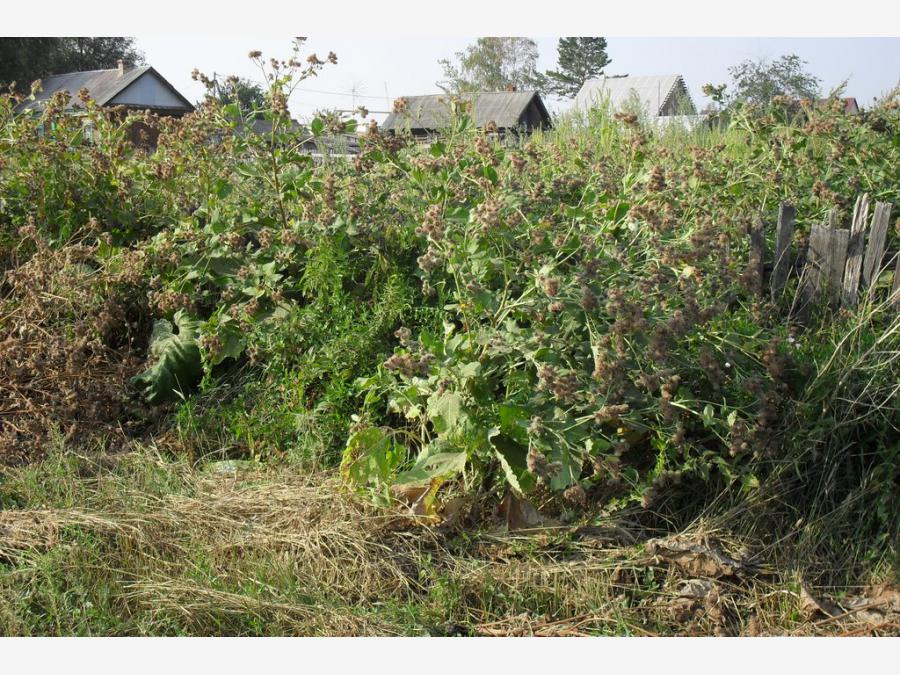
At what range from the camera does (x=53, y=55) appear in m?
39.3

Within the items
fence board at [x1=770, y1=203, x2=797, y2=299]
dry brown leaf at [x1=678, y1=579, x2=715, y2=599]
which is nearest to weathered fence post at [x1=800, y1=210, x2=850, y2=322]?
fence board at [x1=770, y1=203, x2=797, y2=299]

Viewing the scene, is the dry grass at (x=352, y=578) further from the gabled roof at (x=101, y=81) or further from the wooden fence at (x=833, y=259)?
the gabled roof at (x=101, y=81)

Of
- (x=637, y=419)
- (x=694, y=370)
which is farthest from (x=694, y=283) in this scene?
(x=637, y=419)

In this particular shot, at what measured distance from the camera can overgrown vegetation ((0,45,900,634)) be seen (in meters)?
2.72

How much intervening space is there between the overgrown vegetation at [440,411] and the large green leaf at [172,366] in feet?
0.05

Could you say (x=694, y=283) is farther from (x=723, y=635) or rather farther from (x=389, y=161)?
(x=389, y=161)

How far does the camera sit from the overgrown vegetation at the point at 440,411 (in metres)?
2.72

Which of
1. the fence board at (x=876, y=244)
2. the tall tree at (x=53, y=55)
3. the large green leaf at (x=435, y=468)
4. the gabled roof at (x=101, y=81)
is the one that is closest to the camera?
the large green leaf at (x=435, y=468)

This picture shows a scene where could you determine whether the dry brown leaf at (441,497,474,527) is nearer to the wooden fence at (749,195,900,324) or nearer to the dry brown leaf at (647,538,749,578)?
the dry brown leaf at (647,538,749,578)

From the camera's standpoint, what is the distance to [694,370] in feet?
10.2

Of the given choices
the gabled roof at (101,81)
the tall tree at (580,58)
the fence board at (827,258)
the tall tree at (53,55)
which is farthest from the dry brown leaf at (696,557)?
the tall tree at (580,58)

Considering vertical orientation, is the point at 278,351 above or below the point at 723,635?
above

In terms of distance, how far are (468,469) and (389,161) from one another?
176 centimetres

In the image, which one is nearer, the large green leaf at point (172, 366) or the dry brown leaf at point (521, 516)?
the dry brown leaf at point (521, 516)
